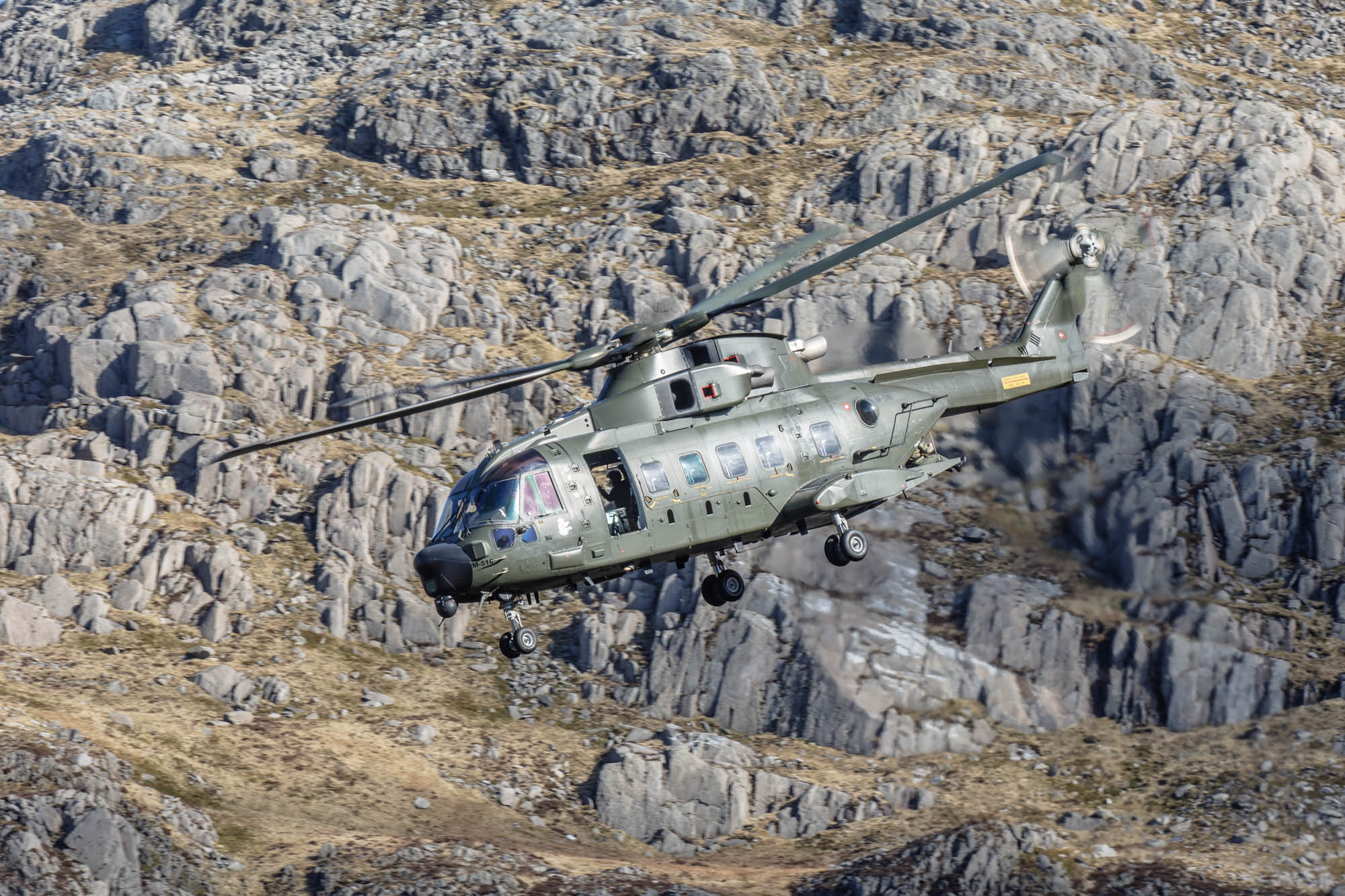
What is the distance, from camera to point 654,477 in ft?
95.1

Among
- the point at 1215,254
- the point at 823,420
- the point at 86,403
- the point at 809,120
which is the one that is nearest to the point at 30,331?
the point at 86,403

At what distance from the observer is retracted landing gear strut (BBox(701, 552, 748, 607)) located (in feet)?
101

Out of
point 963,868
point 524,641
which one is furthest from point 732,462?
point 963,868

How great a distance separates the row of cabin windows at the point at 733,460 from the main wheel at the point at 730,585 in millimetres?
2258

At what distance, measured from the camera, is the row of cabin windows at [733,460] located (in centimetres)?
2903

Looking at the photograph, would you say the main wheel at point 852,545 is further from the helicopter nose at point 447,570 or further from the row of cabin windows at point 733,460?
the helicopter nose at point 447,570

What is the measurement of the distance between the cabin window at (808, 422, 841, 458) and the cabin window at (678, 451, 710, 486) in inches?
116

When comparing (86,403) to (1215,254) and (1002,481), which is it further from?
(1215,254)

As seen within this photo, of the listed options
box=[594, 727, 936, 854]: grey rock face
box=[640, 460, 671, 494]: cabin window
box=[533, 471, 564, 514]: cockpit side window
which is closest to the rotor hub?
box=[640, 460, 671, 494]: cabin window

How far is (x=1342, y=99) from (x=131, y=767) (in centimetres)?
7208

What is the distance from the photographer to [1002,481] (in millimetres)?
53219

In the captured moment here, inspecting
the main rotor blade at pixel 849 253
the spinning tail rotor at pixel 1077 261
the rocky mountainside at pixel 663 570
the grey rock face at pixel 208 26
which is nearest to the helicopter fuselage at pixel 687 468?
the main rotor blade at pixel 849 253

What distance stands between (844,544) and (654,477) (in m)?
4.62

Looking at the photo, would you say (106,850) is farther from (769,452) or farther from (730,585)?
(769,452)
